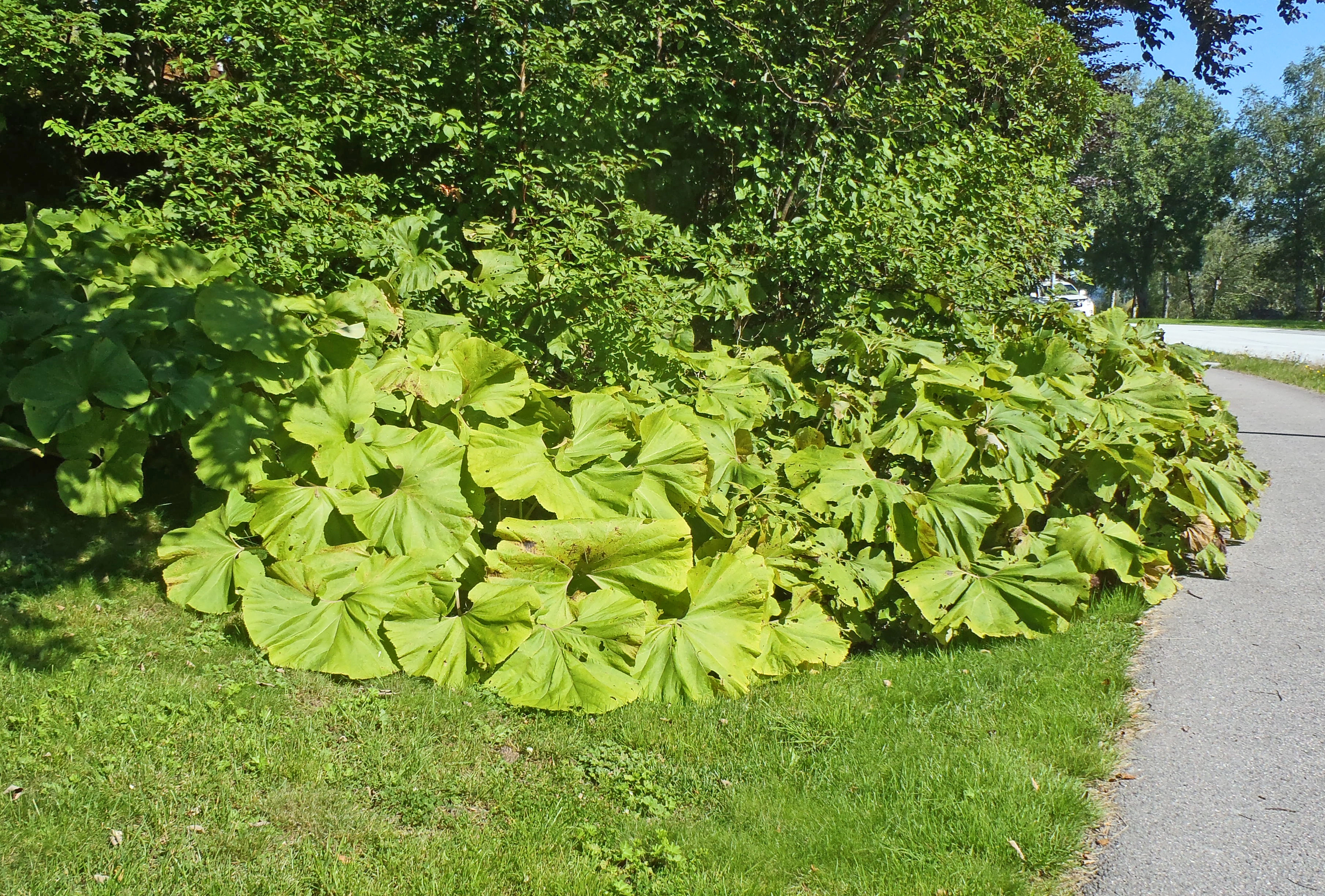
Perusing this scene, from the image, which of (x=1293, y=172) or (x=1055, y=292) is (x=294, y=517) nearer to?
(x=1055, y=292)

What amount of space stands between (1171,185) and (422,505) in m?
54.9

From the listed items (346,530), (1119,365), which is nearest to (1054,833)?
(346,530)

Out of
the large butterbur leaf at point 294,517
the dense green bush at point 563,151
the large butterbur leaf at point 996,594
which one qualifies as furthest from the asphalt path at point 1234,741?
the large butterbur leaf at point 294,517

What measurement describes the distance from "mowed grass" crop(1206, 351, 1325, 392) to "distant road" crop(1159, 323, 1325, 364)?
0.68 m

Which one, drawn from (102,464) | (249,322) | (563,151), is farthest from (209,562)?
(563,151)

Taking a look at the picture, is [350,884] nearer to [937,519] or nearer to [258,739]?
[258,739]

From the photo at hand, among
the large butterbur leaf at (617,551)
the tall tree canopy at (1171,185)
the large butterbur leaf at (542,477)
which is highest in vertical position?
the tall tree canopy at (1171,185)

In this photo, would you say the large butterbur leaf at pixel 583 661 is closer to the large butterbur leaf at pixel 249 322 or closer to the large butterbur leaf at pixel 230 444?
the large butterbur leaf at pixel 230 444

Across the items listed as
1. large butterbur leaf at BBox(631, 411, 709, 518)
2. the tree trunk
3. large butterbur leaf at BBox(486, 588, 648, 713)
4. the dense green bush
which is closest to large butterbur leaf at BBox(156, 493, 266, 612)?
large butterbur leaf at BBox(486, 588, 648, 713)

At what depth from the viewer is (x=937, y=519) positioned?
4.90 m

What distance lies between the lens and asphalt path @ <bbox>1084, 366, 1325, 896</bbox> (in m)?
3.06

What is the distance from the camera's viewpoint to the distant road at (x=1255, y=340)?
22.4 m

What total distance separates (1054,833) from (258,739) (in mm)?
2636

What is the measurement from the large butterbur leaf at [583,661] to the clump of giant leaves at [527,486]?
1 centimetres
